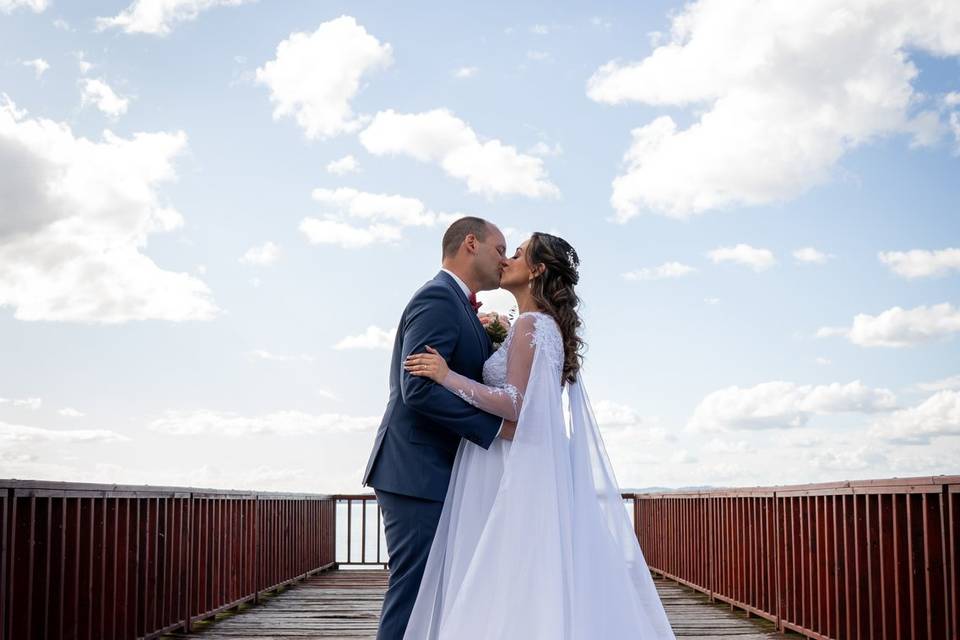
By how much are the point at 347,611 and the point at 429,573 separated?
610 cm

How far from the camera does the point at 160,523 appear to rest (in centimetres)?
741

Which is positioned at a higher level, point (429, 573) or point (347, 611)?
point (429, 573)

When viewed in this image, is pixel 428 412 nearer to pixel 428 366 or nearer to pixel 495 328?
pixel 428 366

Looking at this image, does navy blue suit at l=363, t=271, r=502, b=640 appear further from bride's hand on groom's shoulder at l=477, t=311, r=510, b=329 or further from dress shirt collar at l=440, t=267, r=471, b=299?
bride's hand on groom's shoulder at l=477, t=311, r=510, b=329

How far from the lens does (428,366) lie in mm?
3572

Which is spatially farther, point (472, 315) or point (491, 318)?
point (491, 318)

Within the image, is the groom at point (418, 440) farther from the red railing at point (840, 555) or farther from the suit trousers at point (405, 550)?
the red railing at point (840, 555)

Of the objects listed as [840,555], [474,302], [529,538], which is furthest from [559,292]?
[840,555]

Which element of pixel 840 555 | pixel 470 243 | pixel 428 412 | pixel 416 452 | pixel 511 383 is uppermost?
pixel 470 243

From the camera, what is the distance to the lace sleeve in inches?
142

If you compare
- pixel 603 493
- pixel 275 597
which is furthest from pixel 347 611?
pixel 603 493

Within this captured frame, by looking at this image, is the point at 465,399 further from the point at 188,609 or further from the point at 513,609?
the point at 188,609

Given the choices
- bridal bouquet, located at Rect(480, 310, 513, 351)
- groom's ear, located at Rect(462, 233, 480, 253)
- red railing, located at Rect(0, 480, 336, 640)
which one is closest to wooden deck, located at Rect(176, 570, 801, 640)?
red railing, located at Rect(0, 480, 336, 640)

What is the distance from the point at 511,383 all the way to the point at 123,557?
4016mm
